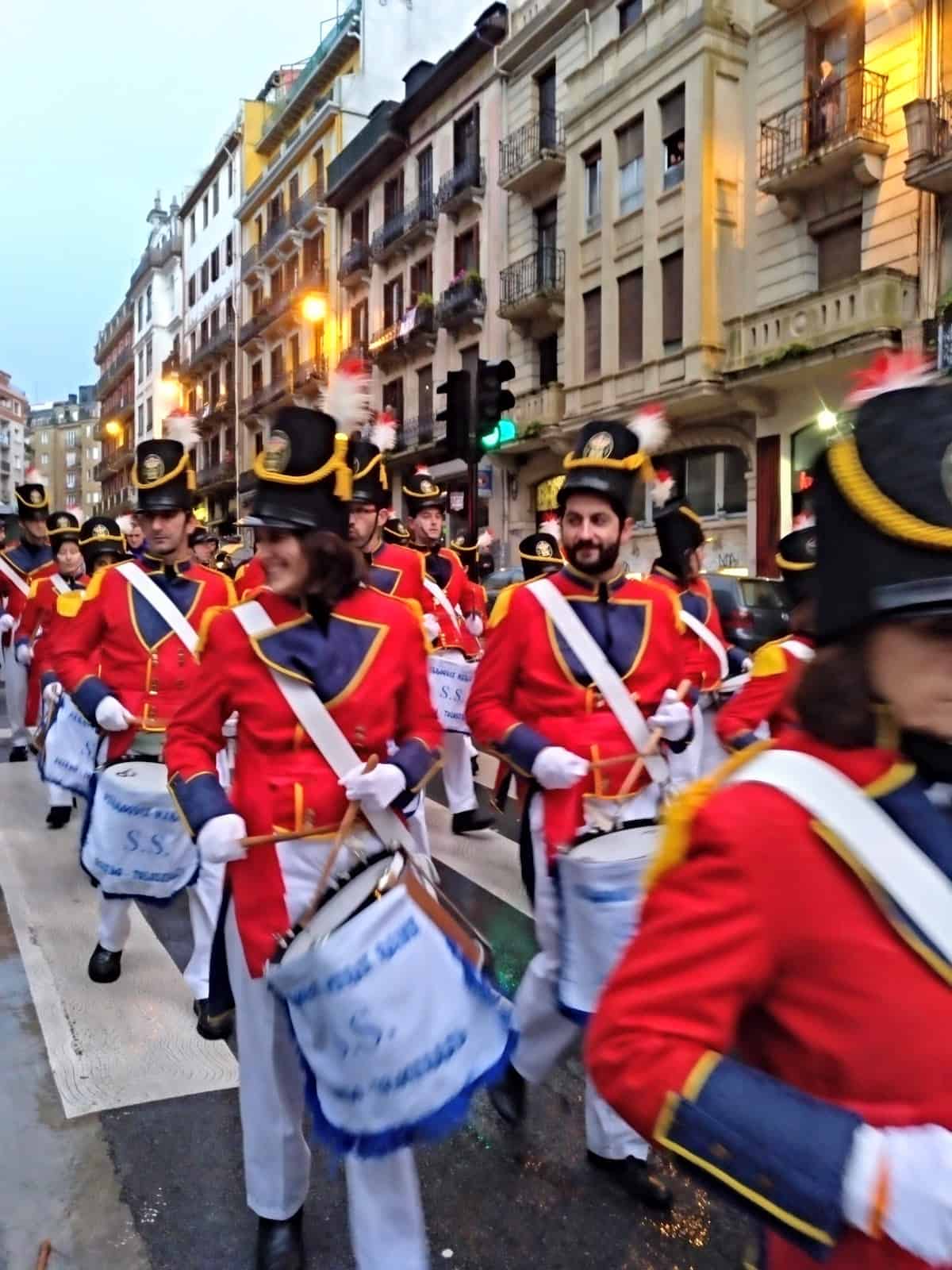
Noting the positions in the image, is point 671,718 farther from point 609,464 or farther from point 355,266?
point 355,266

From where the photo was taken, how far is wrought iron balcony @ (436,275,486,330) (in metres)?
28.8

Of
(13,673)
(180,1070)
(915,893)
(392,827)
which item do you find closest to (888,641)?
(915,893)

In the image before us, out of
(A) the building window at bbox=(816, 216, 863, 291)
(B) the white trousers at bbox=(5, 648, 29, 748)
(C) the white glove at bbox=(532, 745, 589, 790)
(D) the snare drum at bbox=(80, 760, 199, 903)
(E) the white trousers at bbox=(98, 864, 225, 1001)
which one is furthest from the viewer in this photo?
(A) the building window at bbox=(816, 216, 863, 291)

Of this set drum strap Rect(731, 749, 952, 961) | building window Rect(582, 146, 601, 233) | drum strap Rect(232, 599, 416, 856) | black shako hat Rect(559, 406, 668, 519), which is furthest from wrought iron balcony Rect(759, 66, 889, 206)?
drum strap Rect(731, 749, 952, 961)

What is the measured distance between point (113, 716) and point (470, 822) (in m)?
3.63

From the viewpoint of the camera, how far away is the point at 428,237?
31.9 metres

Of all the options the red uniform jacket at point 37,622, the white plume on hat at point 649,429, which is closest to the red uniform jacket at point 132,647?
the white plume on hat at point 649,429

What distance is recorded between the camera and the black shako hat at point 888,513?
128 centimetres

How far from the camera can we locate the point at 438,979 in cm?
236

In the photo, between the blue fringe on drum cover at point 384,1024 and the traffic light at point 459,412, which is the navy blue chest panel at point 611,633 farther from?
the traffic light at point 459,412

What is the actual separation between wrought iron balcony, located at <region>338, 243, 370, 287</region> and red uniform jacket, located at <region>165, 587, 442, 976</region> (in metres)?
35.1

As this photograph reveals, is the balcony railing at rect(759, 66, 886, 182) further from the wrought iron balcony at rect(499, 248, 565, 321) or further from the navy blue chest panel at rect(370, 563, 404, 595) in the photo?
the navy blue chest panel at rect(370, 563, 404, 595)

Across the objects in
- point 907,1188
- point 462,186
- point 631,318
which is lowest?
point 907,1188

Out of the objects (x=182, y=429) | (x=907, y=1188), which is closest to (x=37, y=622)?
(x=182, y=429)
